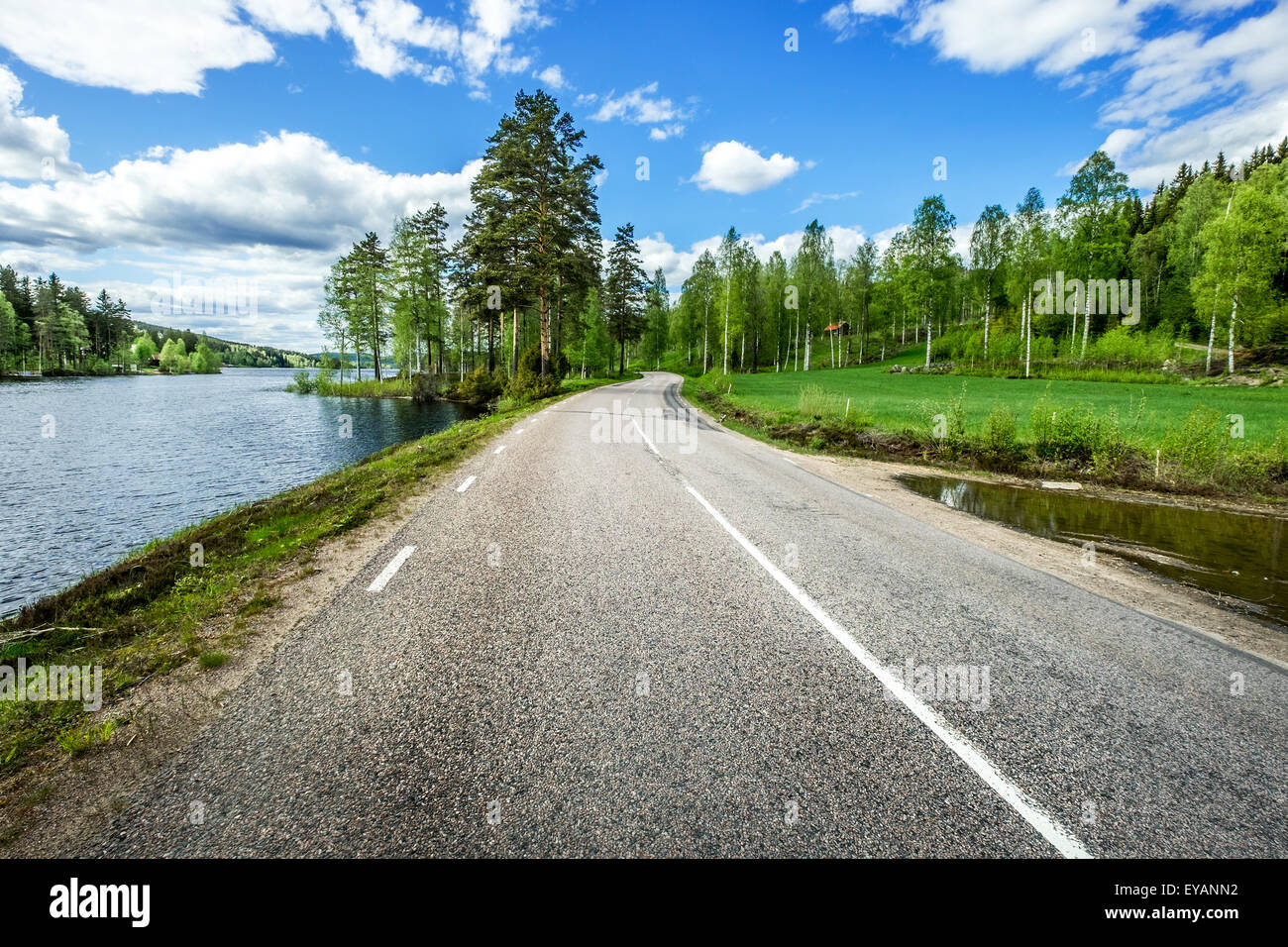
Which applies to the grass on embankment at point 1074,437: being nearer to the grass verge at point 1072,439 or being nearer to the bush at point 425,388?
the grass verge at point 1072,439

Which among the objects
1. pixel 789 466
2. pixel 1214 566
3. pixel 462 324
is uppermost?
pixel 462 324

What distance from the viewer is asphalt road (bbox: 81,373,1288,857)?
2.40 metres

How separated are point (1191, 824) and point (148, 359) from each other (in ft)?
496

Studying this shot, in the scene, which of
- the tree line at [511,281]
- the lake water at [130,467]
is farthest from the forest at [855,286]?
the lake water at [130,467]

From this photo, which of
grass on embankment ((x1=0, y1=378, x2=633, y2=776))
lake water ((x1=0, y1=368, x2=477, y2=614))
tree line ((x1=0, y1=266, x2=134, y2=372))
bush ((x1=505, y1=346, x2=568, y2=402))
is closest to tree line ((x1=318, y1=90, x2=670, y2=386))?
bush ((x1=505, y1=346, x2=568, y2=402))

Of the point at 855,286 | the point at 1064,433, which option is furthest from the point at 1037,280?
the point at 1064,433

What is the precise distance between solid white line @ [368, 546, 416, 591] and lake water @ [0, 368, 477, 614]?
5.25 metres

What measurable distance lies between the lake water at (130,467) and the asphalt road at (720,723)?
6.81 m

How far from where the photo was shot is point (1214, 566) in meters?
7.32

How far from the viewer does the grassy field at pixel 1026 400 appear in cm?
1795

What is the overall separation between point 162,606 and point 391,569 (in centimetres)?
213

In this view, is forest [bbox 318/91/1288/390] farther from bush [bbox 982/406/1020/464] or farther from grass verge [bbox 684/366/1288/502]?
bush [bbox 982/406/1020/464]
